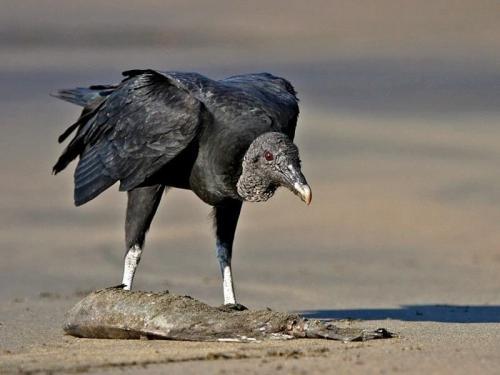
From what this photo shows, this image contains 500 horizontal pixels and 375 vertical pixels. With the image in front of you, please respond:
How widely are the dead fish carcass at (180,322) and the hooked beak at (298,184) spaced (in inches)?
23.4

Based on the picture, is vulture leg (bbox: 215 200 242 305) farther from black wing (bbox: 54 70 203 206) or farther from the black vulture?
black wing (bbox: 54 70 203 206)

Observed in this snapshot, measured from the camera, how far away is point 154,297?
7012 mm

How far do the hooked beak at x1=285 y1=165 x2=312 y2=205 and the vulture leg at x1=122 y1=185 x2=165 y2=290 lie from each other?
3.81ft

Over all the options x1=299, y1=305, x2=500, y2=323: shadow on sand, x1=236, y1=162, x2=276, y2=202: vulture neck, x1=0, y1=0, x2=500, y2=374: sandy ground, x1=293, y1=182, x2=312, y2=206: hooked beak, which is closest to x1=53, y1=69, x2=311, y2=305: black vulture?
x1=236, y1=162, x2=276, y2=202: vulture neck

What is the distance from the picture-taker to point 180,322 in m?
6.82

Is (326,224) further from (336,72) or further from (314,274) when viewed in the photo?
(336,72)

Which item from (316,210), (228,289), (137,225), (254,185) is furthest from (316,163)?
(254,185)

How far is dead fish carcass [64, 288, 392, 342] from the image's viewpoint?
22.0ft

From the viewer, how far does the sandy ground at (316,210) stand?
662cm

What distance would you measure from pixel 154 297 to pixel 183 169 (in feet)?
4.15

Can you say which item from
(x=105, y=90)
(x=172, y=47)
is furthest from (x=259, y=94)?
(x=172, y=47)

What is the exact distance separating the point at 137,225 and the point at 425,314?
6.12ft

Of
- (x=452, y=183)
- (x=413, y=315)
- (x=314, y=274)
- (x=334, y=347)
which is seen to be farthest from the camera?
(x=452, y=183)

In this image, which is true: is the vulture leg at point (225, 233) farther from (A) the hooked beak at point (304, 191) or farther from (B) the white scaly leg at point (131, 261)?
(A) the hooked beak at point (304, 191)
